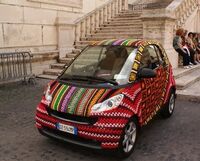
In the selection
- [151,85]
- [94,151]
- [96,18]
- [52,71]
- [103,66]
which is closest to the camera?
[94,151]

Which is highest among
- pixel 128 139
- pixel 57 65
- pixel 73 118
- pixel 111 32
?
pixel 111 32

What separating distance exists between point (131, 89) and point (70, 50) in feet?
26.4

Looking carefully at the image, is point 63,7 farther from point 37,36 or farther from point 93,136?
point 93,136

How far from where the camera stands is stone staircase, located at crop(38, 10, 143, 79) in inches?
437

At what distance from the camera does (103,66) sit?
466 cm

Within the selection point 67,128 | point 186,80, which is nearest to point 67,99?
point 67,128

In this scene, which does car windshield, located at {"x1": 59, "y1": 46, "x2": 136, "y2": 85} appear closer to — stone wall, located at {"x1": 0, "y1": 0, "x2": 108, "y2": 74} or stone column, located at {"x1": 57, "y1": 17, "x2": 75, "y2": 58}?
stone wall, located at {"x1": 0, "y1": 0, "x2": 108, "y2": 74}

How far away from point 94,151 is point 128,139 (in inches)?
21.0

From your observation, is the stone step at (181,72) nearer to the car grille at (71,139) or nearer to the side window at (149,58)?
the side window at (149,58)

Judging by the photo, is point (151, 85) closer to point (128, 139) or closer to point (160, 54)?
point (160, 54)

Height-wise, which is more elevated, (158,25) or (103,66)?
(158,25)

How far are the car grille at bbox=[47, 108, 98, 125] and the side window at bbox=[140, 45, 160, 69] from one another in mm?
1431

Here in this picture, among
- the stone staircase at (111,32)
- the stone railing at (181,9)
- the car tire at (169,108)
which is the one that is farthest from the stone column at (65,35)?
the car tire at (169,108)

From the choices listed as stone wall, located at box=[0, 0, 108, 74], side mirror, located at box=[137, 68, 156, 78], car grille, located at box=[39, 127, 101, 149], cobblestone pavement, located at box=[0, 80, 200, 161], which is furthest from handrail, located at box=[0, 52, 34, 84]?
side mirror, located at box=[137, 68, 156, 78]
